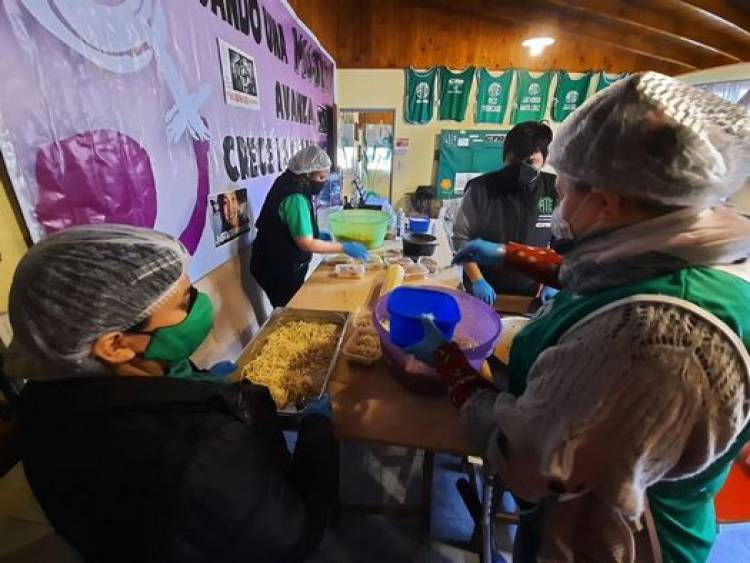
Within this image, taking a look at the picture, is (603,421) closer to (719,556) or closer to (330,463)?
(330,463)

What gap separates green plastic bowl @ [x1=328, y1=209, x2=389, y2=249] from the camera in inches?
88.5

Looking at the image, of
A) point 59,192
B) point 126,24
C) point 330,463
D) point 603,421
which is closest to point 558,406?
point 603,421

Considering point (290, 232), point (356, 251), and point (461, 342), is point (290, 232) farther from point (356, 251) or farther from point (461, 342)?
point (461, 342)

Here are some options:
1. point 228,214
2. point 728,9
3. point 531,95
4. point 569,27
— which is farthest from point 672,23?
point 228,214

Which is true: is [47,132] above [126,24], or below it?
below

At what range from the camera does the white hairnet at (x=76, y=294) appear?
60 cm

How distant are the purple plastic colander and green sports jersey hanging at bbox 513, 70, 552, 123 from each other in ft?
15.2

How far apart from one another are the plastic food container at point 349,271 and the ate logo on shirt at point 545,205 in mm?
990

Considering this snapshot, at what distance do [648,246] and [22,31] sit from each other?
1.46m

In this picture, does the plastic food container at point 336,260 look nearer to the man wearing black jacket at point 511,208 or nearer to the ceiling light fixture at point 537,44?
the man wearing black jacket at point 511,208

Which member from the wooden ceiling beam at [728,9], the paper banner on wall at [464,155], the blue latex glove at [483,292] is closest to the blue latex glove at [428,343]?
the blue latex glove at [483,292]

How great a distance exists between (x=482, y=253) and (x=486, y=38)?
456cm

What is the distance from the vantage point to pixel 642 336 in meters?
0.48

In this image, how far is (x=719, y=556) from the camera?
1.44 metres
